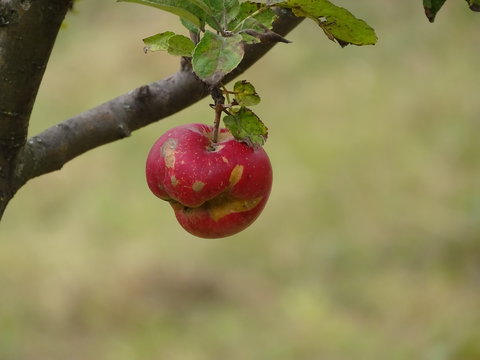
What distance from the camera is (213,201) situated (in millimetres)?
871

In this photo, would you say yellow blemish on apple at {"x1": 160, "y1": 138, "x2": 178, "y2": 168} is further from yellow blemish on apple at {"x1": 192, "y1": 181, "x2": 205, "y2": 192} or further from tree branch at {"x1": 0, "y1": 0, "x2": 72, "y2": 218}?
tree branch at {"x1": 0, "y1": 0, "x2": 72, "y2": 218}

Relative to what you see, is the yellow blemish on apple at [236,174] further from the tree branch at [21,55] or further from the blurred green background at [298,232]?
the blurred green background at [298,232]

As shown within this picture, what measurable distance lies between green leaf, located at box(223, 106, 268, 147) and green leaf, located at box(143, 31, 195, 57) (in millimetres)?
72

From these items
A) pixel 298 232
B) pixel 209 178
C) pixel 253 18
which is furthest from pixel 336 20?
pixel 298 232

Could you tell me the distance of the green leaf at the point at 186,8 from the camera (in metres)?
0.77

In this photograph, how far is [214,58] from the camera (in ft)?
2.39

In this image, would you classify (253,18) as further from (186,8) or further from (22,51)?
(22,51)

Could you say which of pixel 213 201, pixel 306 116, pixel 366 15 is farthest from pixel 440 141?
pixel 213 201

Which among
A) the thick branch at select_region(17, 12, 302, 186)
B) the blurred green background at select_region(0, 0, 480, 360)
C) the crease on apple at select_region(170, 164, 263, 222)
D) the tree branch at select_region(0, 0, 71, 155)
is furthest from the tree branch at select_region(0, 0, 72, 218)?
the blurred green background at select_region(0, 0, 480, 360)

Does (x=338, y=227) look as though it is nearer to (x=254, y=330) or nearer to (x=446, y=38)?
(x=254, y=330)

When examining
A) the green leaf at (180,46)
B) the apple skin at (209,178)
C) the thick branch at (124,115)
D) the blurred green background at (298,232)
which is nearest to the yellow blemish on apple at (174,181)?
the apple skin at (209,178)

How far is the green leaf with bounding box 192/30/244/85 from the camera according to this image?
723 millimetres

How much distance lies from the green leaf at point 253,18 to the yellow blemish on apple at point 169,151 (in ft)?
0.42

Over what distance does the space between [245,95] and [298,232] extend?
291 centimetres
